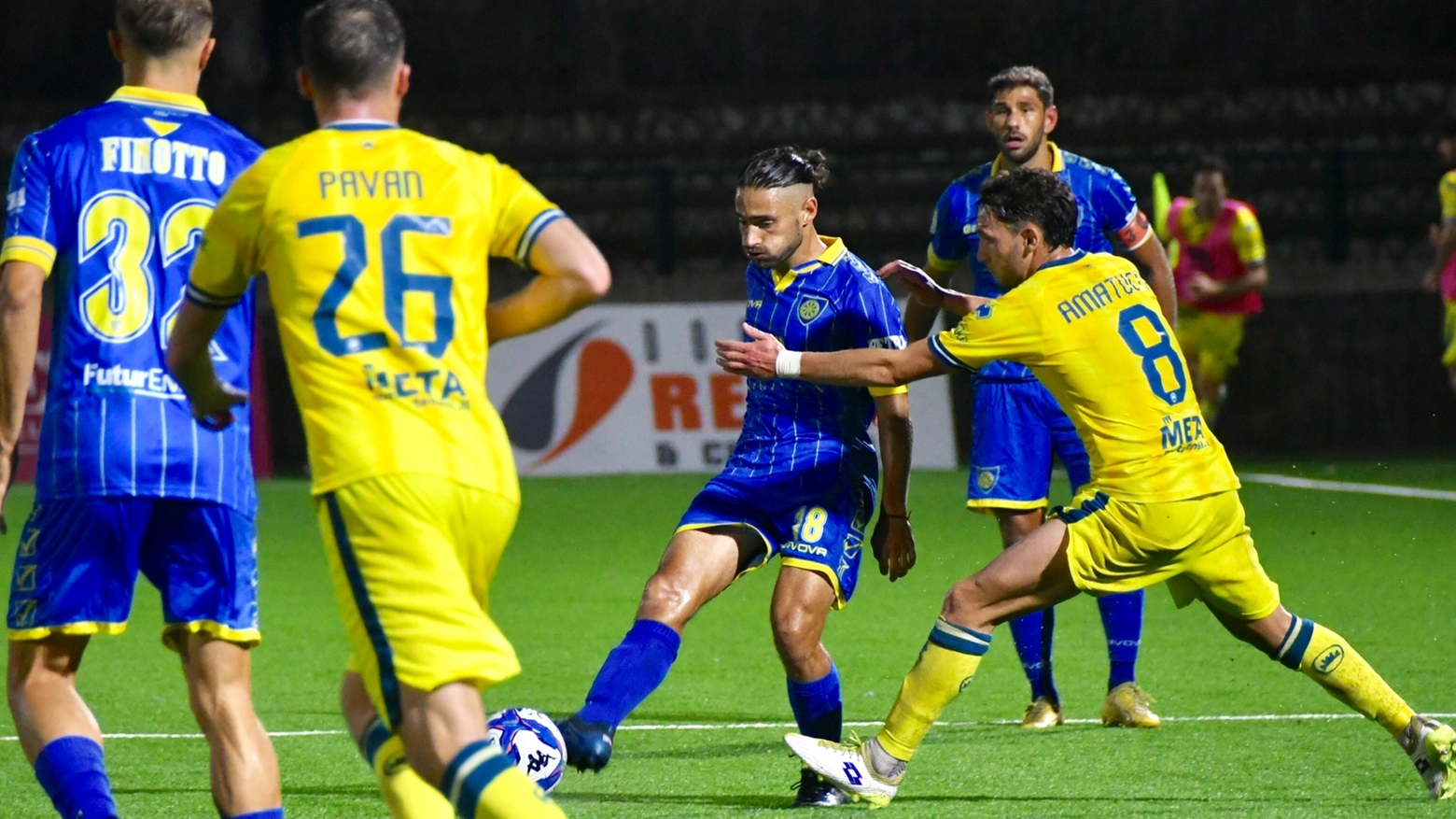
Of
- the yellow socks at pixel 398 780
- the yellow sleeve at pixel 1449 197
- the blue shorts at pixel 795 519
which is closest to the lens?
the yellow socks at pixel 398 780

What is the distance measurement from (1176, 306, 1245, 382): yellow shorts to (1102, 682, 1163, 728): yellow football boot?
8.25 metres

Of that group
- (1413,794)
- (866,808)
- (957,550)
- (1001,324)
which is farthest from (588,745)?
(957,550)

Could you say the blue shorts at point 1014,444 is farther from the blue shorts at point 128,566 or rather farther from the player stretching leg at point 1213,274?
the player stretching leg at point 1213,274

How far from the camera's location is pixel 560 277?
3.44 m

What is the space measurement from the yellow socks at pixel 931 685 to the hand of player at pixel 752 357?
820mm

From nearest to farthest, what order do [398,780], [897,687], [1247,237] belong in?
[398,780] → [897,687] → [1247,237]

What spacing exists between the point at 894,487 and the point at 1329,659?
3.98 feet

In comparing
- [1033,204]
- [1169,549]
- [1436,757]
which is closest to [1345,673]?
[1436,757]

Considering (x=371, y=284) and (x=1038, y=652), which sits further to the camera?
(x=1038, y=652)

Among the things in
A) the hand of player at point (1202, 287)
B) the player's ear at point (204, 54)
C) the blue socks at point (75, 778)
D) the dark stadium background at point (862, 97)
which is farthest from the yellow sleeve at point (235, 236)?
the dark stadium background at point (862, 97)

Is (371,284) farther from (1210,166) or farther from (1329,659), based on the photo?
(1210,166)

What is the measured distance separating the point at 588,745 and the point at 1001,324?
1489 millimetres

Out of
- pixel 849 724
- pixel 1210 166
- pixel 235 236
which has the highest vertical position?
pixel 235 236

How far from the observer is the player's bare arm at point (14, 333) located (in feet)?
12.5
